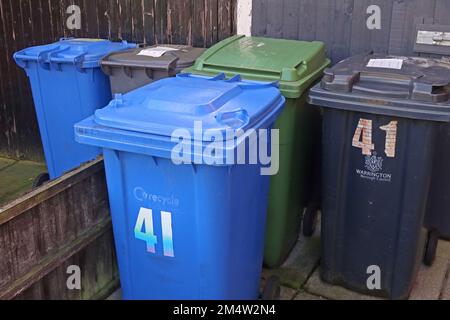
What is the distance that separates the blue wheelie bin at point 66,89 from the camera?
4020 millimetres

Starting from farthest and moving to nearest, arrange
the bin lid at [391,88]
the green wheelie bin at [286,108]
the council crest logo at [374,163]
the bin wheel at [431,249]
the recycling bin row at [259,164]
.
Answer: the bin wheel at [431,249] < the green wheelie bin at [286,108] < the council crest logo at [374,163] < the bin lid at [391,88] < the recycling bin row at [259,164]

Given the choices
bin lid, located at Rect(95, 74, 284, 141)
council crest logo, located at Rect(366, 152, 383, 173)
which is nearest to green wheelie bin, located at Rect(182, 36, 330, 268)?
bin lid, located at Rect(95, 74, 284, 141)

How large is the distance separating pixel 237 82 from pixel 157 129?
77 cm

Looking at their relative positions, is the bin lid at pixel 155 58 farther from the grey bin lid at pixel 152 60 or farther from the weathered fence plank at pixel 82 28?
the weathered fence plank at pixel 82 28

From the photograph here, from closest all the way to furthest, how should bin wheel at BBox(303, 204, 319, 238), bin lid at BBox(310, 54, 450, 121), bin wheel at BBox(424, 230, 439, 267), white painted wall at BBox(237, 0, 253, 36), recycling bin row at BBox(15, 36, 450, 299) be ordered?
recycling bin row at BBox(15, 36, 450, 299) < bin lid at BBox(310, 54, 450, 121) < bin wheel at BBox(424, 230, 439, 267) < bin wheel at BBox(303, 204, 319, 238) < white painted wall at BBox(237, 0, 253, 36)

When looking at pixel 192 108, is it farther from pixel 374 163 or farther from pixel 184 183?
pixel 374 163

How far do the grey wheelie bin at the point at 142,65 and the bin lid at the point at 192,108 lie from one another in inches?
26.8

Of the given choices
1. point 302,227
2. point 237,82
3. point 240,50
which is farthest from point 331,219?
point 240,50

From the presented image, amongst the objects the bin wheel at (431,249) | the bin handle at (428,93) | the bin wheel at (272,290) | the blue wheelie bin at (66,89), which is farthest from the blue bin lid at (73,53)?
the bin wheel at (431,249)

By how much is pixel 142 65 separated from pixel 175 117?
1252 mm

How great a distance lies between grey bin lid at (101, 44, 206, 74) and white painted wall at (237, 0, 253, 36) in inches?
22.7

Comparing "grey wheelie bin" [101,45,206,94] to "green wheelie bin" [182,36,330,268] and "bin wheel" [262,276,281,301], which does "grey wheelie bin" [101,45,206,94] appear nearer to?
"green wheelie bin" [182,36,330,268]

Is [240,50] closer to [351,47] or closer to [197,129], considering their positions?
[351,47]

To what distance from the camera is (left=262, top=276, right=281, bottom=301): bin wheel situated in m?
3.16
